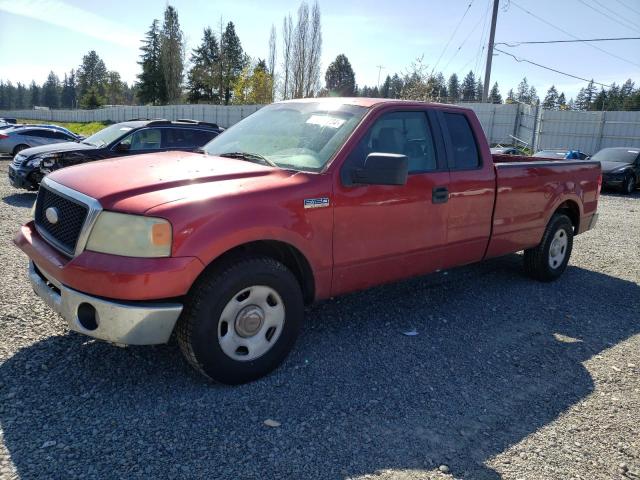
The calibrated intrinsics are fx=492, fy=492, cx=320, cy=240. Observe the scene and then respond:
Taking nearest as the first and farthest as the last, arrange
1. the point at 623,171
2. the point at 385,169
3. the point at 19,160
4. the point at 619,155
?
the point at 385,169 → the point at 19,160 → the point at 623,171 → the point at 619,155

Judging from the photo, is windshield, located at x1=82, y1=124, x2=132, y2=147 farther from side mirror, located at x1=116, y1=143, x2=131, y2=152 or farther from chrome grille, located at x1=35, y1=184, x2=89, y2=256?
chrome grille, located at x1=35, y1=184, x2=89, y2=256

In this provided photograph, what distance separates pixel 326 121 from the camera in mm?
3916

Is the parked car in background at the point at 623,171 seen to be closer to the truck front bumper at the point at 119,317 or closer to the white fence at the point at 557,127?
the white fence at the point at 557,127

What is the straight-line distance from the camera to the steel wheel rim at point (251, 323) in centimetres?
314

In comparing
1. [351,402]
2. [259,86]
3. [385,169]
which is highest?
[259,86]

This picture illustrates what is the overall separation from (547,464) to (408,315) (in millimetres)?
2106

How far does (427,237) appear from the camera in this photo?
13.9 feet

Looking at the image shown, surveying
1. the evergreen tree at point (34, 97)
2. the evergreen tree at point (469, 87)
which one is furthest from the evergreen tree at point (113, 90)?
the evergreen tree at point (469, 87)

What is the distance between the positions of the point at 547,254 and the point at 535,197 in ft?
2.86

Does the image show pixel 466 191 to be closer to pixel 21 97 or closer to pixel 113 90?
pixel 113 90

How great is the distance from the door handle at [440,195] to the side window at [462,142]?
1.06 ft

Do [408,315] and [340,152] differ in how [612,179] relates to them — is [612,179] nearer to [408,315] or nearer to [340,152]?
[408,315]

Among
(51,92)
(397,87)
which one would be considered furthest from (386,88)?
(51,92)

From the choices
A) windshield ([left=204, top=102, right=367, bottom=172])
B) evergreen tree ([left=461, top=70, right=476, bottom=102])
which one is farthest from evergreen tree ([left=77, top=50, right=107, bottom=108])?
windshield ([left=204, top=102, right=367, bottom=172])
